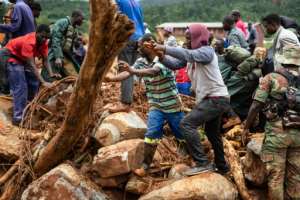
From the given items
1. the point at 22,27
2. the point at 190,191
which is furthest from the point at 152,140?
the point at 22,27

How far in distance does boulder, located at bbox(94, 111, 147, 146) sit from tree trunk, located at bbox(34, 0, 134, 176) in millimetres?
421

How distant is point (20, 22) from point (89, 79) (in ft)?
8.83

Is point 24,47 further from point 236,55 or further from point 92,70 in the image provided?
point 236,55

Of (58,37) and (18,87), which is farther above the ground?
(58,37)

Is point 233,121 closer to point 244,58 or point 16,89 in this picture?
→ point 244,58

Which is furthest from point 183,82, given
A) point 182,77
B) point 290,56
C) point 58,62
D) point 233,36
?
point 290,56

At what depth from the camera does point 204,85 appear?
5.21 metres

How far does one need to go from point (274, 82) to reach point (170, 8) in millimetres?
34966

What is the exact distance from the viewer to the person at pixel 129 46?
20.4 feet

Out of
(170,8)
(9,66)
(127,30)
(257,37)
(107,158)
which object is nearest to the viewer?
(127,30)

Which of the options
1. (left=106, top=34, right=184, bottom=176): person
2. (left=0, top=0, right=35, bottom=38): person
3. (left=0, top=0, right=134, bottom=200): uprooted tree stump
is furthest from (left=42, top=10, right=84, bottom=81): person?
(left=106, top=34, right=184, bottom=176): person

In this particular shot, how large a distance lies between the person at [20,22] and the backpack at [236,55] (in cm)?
328

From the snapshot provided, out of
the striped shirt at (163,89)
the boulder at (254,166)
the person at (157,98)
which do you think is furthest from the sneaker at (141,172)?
the boulder at (254,166)

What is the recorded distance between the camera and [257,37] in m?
9.89
